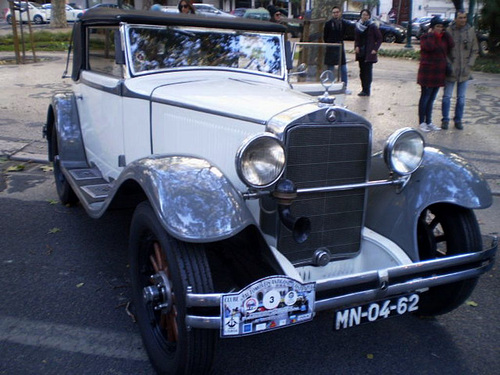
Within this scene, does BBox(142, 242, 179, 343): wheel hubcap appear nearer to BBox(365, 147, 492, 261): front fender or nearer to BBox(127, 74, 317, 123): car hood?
BBox(127, 74, 317, 123): car hood

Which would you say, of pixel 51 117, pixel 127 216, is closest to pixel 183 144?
pixel 127 216

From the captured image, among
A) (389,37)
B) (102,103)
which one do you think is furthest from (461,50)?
(389,37)

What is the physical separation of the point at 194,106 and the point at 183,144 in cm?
28

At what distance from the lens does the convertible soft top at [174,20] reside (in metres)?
3.71

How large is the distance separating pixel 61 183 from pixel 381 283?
3745 millimetres

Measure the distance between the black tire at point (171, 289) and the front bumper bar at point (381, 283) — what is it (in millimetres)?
130

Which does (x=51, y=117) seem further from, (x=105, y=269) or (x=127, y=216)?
(x=105, y=269)

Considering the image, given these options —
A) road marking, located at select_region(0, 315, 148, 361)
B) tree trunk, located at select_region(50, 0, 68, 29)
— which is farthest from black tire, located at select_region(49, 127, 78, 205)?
tree trunk, located at select_region(50, 0, 68, 29)

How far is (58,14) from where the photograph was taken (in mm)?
30016

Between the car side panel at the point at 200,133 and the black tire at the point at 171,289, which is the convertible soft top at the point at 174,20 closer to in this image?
the car side panel at the point at 200,133

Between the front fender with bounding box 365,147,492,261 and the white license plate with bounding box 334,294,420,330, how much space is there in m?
0.38

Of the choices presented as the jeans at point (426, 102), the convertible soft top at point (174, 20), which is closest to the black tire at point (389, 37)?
the jeans at point (426, 102)

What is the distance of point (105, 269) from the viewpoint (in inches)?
151

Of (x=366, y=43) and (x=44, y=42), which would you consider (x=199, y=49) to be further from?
(x=44, y=42)
